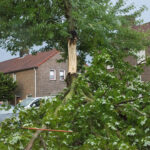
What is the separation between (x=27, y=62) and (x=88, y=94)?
23861 millimetres

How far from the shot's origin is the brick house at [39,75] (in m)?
25.9

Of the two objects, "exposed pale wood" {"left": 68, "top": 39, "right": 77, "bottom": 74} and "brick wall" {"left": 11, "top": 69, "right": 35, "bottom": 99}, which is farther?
"brick wall" {"left": 11, "top": 69, "right": 35, "bottom": 99}

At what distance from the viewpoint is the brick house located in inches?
1019

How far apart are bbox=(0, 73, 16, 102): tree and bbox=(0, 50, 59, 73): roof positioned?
7.10 ft

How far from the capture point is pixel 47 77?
26562 mm

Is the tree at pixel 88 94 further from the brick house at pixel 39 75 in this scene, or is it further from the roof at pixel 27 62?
the roof at pixel 27 62

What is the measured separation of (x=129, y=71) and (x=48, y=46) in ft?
15.1

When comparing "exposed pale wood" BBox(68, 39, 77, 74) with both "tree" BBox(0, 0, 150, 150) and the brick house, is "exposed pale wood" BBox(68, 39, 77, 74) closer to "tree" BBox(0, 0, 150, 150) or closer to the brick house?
"tree" BBox(0, 0, 150, 150)

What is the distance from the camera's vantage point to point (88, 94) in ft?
16.2

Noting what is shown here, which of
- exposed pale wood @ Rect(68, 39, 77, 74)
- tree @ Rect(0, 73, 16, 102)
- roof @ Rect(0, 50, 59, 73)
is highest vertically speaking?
roof @ Rect(0, 50, 59, 73)

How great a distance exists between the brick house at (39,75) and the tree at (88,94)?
17.5m

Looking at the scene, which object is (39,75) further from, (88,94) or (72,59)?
(88,94)

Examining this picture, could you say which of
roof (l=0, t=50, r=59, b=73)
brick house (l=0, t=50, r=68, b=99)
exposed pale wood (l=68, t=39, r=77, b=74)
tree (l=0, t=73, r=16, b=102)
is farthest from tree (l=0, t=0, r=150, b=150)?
roof (l=0, t=50, r=59, b=73)

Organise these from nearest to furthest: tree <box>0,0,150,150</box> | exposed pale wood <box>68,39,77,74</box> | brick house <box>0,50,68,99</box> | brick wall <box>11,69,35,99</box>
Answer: tree <box>0,0,150,150</box> → exposed pale wood <box>68,39,77,74</box> → brick house <box>0,50,68,99</box> → brick wall <box>11,69,35,99</box>
